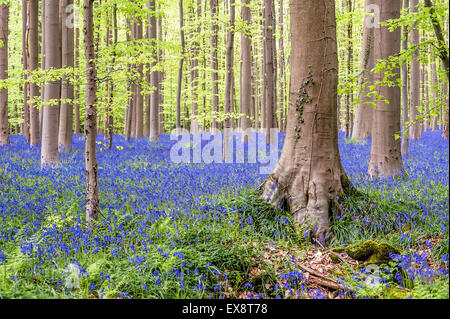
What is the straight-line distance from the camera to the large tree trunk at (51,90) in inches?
426

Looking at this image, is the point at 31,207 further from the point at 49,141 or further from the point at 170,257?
the point at 49,141

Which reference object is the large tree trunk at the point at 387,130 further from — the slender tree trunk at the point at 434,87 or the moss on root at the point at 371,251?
the moss on root at the point at 371,251

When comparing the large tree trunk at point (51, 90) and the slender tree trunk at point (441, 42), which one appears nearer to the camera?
the slender tree trunk at point (441, 42)

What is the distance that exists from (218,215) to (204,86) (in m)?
27.9

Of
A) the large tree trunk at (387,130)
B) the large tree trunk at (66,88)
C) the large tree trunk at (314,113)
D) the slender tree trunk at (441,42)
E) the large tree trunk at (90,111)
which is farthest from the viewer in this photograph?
the large tree trunk at (66,88)

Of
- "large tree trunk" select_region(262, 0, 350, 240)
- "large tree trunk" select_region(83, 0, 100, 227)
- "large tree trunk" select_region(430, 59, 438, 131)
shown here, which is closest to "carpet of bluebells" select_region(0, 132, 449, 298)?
"large tree trunk" select_region(83, 0, 100, 227)

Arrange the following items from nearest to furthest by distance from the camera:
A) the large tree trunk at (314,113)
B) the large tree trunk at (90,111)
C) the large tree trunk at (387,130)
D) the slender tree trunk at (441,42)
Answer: the slender tree trunk at (441,42) → the large tree trunk at (90,111) → the large tree trunk at (314,113) → the large tree trunk at (387,130)

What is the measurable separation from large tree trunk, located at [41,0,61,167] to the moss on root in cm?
938

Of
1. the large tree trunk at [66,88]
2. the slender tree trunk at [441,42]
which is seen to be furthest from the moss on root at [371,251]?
the large tree trunk at [66,88]

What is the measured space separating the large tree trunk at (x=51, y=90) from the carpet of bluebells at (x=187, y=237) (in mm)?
2259

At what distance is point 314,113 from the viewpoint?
17.6 ft

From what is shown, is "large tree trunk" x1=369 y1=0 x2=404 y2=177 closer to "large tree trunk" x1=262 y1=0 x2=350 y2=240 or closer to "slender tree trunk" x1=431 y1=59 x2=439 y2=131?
"slender tree trunk" x1=431 y1=59 x2=439 y2=131

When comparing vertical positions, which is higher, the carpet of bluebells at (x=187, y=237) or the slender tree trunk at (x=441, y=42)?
the slender tree trunk at (x=441, y=42)
